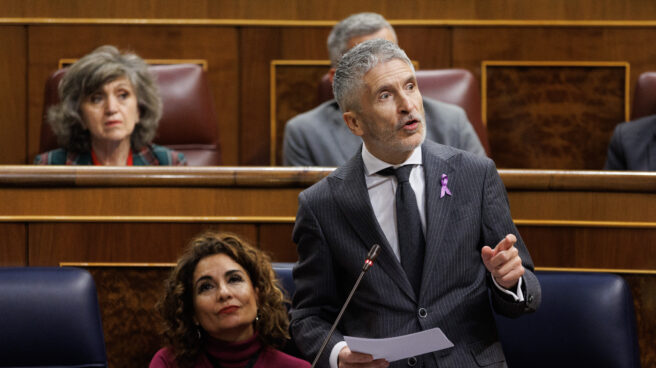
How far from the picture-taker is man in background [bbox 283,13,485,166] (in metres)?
1.11

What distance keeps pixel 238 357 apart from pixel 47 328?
169mm

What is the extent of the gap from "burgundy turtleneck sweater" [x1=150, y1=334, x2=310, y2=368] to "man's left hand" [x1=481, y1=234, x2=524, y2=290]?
0.24m

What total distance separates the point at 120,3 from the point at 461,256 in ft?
3.23

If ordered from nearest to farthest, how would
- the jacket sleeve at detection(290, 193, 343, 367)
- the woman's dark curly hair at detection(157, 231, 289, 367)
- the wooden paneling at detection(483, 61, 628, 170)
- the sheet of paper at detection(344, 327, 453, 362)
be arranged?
the sheet of paper at detection(344, 327, 453, 362), the jacket sleeve at detection(290, 193, 343, 367), the woman's dark curly hair at detection(157, 231, 289, 367), the wooden paneling at detection(483, 61, 628, 170)

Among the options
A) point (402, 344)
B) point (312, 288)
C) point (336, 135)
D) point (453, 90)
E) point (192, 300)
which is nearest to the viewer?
point (402, 344)

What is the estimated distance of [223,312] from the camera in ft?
2.48

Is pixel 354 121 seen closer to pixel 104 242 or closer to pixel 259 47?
pixel 104 242

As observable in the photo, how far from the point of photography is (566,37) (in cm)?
140

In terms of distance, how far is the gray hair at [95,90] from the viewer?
3.88 feet

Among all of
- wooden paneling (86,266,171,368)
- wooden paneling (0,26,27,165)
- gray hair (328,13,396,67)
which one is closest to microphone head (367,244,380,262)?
wooden paneling (86,266,171,368)

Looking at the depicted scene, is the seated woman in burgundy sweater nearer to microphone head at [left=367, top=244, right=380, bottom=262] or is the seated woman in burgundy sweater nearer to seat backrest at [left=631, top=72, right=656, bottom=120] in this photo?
microphone head at [left=367, top=244, right=380, bottom=262]

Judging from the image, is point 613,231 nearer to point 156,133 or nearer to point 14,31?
point 156,133

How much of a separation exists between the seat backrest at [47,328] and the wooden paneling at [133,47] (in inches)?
30.6

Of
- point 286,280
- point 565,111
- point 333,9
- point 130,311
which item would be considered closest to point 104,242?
point 130,311
